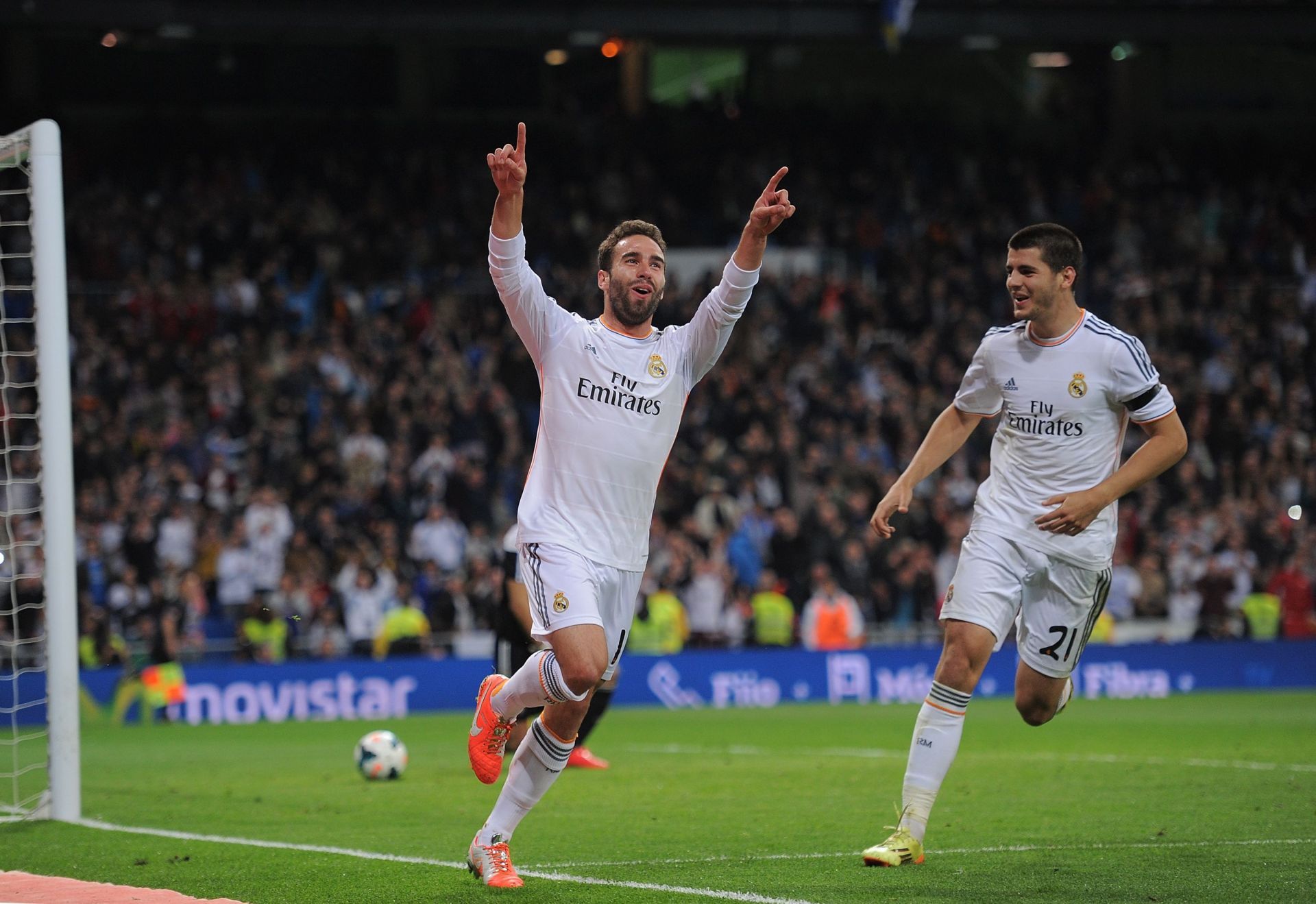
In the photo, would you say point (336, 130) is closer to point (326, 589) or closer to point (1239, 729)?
point (326, 589)

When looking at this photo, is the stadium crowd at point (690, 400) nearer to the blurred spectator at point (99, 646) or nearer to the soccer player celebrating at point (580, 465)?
the blurred spectator at point (99, 646)

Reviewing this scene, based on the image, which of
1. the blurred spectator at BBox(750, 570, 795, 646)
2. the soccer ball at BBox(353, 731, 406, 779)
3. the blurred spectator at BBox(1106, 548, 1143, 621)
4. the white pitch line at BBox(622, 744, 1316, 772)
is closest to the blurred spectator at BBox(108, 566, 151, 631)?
the blurred spectator at BBox(750, 570, 795, 646)

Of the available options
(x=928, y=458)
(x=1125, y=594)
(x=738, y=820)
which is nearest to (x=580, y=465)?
(x=928, y=458)

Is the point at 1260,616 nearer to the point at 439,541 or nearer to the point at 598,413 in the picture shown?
the point at 439,541

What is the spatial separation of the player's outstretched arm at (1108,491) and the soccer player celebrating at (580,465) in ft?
5.46

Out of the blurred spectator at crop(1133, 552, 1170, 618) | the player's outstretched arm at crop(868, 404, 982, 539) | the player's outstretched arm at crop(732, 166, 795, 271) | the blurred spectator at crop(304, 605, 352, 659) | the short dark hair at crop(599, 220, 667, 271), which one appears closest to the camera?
the player's outstretched arm at crop(732, 166, 795, 271)

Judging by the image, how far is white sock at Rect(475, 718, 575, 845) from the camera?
673 cm

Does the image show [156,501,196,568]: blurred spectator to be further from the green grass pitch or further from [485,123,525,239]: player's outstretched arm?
[485,123,525,239]: player's outstretched arm

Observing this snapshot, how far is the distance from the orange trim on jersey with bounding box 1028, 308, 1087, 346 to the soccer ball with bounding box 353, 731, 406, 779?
616 centimetres

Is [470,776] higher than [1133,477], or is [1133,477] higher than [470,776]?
[1133,477]

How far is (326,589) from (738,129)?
1404 cm

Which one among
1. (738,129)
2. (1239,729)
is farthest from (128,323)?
(1239,729)

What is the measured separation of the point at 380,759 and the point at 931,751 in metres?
5.61

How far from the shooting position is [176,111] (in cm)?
2952
